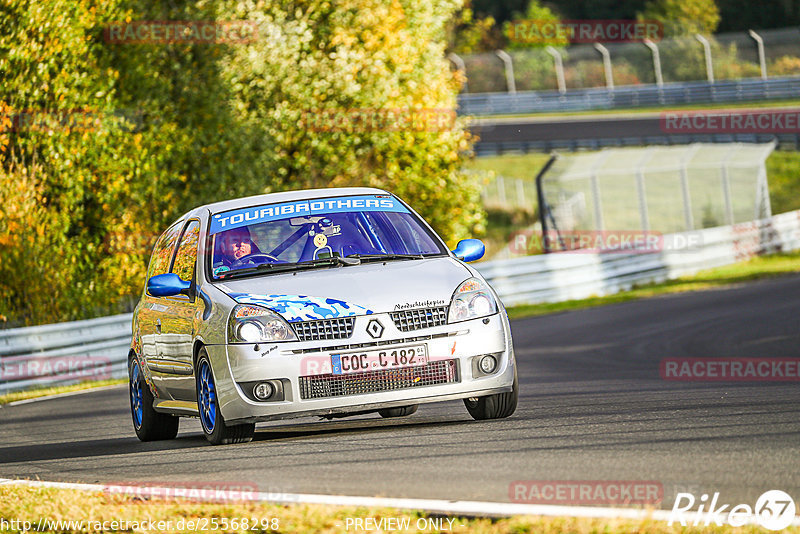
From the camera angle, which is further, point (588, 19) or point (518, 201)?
point (588, 19)

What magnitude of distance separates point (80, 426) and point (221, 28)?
57.5ft

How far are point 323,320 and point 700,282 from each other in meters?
19.8

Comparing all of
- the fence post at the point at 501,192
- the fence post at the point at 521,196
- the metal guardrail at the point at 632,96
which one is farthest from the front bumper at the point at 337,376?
the metal guardrail at the point at 632,96

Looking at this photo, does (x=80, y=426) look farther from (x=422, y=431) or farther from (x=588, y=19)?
(x=588, y=19)

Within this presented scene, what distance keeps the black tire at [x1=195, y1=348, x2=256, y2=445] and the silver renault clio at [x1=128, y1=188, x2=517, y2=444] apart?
0.01 metres

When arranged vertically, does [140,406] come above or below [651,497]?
below

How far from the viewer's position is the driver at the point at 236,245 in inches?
358

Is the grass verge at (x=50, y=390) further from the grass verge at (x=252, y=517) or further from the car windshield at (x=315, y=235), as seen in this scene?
the grass verge at (x=252, y=517)

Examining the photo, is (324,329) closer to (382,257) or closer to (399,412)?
(382,257)

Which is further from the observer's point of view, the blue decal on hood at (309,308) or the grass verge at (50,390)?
the grass verge at (50,390)

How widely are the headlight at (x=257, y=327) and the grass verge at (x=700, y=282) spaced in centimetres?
1539

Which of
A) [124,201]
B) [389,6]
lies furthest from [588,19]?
[124,201]

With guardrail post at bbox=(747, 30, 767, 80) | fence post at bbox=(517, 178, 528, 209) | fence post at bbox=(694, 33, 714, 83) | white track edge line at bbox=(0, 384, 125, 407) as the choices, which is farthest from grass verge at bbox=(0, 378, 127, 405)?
fence post at bbox=(694, 33, 714, 83)

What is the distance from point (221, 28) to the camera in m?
28.1
